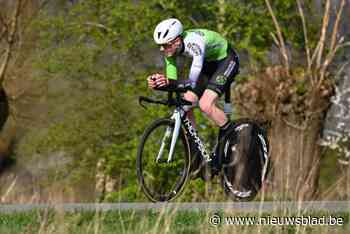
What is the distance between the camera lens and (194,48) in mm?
10406

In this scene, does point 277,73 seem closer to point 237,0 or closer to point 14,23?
point 237,0

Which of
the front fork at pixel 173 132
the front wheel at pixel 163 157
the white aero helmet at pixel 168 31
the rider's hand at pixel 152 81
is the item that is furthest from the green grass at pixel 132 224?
the white aero helmet at pixel 168 31

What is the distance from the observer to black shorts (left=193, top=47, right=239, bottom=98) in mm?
10852

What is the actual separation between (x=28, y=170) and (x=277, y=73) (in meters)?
15.3

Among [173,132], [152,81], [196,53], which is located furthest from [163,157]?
[196,53]

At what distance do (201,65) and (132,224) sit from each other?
2007 mm

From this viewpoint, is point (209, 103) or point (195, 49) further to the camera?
point (209, 103)

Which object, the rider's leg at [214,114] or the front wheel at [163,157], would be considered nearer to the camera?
the front wheel at [163,157]

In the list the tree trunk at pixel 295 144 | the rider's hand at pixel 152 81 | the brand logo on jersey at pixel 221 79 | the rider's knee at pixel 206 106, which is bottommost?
the tree trunk at pixel 295 144

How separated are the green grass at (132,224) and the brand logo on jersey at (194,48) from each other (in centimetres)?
151

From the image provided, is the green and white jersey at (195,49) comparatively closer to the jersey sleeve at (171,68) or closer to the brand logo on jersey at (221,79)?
the jersey sleeve at (171,68)

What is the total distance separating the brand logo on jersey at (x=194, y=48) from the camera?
10391 millimetres

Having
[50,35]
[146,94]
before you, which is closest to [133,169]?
[146,94]

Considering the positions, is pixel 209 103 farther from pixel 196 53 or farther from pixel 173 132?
pixel 196 53
